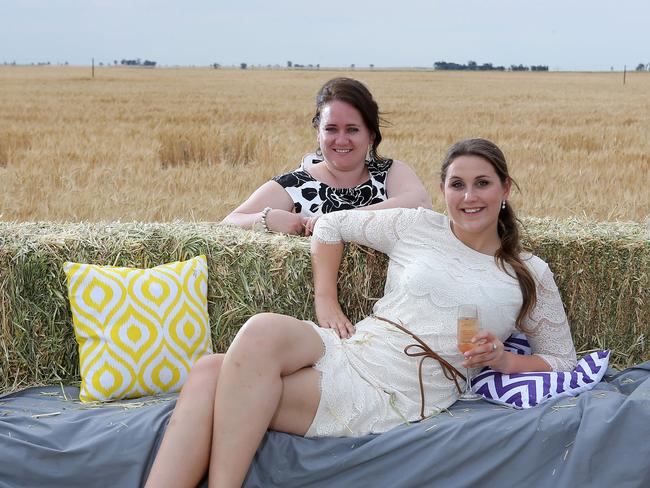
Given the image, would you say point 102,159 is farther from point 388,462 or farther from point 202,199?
point 388,462

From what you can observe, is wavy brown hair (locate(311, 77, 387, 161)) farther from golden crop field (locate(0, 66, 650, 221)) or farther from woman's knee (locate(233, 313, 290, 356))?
woman's knee (locate(233, 313, 290, 356))

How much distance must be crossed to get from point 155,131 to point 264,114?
5.55 metres

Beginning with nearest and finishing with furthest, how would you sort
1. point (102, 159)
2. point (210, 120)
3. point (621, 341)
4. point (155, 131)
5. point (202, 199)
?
1. point (621, 341)
2. point (202, 199)
3. point (102, 159)
4. point (155, 131)
5. point (210, 120)

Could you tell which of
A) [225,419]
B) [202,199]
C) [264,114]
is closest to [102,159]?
[202,199]

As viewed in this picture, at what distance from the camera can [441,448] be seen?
2529mm

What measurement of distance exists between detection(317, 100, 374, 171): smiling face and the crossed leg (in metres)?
1.07

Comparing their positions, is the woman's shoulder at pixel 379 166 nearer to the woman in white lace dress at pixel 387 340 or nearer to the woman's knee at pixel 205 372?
the woman in white lace dress at pixel 387 340

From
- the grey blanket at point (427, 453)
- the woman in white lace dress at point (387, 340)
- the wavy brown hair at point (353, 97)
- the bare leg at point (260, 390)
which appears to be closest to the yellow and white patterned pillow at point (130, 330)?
the grey blanket at point (427, 453)

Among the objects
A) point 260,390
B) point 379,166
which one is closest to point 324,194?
point 379,166

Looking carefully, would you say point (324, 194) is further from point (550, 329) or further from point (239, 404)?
point (239, 404)

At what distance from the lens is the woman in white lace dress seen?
7.80 ft

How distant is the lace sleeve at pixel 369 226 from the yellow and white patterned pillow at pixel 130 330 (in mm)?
569

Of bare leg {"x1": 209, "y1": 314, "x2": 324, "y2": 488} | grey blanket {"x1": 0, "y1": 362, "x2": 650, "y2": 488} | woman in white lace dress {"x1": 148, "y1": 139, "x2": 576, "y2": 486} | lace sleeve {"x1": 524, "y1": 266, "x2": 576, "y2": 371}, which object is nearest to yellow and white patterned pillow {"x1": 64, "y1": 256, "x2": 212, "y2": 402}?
grey blanket {"x1": 0, "y1": 362, "x2": 650, "y2": 488}

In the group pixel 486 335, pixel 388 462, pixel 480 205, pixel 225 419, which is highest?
pixel 480 205
